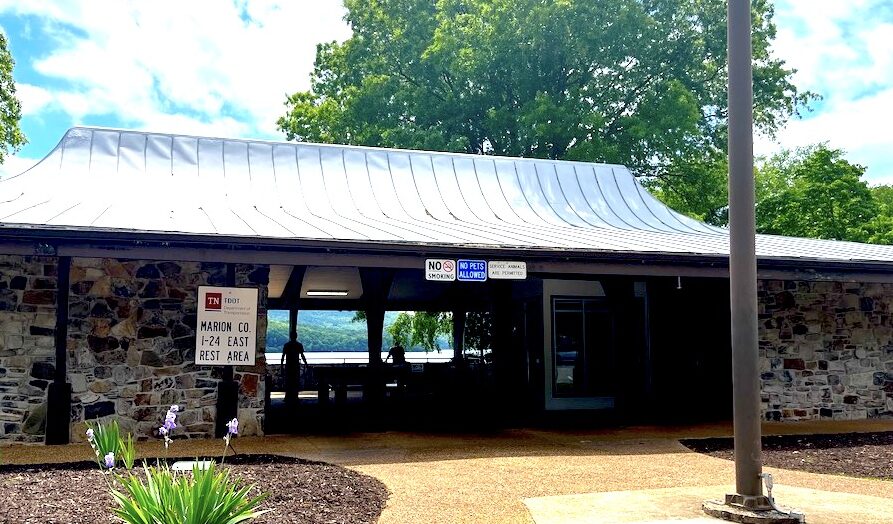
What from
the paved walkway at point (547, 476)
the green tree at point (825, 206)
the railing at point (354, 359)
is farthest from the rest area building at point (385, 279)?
the green tree at point (825, 206)

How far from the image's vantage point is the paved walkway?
6262mm

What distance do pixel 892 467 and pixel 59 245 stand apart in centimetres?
941

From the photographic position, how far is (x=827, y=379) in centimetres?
1337

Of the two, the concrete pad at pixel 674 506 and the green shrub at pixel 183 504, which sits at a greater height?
the green shrub at pixel 183 504

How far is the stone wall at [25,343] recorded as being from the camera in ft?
31.9

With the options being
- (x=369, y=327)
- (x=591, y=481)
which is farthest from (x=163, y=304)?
(x=591, y=481)

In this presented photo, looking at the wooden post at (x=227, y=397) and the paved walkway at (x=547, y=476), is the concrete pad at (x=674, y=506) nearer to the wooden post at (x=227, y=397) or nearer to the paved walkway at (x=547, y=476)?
the paved walkway at (x=547, y=476)

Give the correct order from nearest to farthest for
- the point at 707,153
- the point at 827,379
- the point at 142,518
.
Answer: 1. the point at 142,518
2. the point at 827,379
3. the point at 707,153

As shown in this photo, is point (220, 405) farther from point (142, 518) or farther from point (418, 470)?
point (142, 518)

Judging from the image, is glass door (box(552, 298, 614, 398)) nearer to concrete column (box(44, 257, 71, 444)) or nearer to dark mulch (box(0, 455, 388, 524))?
dark mulch (box(0, 455, 388, 524))

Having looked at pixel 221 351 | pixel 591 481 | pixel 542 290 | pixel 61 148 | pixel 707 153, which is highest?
pixel 707 153

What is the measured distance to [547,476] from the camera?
793 centimetres

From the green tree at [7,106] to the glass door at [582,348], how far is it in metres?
23.0

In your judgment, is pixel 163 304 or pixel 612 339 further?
pixel 612 339
